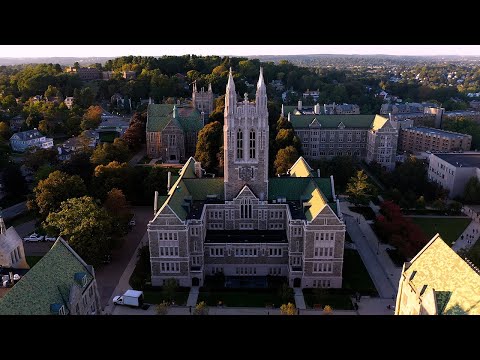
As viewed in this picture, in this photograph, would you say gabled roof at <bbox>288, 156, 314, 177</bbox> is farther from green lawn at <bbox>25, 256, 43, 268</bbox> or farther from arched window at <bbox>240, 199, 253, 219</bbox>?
green lawn at <bbox>25, 256, 43, 268</bbox>

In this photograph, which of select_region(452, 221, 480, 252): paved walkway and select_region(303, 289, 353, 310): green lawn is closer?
select_region(303, 289, 353, 310): green lawn

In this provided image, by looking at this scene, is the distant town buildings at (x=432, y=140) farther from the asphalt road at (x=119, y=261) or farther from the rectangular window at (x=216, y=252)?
the rectangular window at (x=216, y=252)

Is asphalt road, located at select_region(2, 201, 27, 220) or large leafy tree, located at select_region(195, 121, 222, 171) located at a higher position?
large leafy tree, located at select_region(195, 121, 222, 171)

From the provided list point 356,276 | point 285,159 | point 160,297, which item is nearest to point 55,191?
point 160,297

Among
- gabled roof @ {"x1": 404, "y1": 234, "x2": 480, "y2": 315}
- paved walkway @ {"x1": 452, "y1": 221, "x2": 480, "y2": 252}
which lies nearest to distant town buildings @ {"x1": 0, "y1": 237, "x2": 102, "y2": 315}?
gabled roof @ {"x1": 404, "y1": 234, "x2": 480, "y2": 315}

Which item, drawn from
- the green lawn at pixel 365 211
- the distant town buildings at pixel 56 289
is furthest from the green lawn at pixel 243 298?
the green lawn at pixel 365 211
